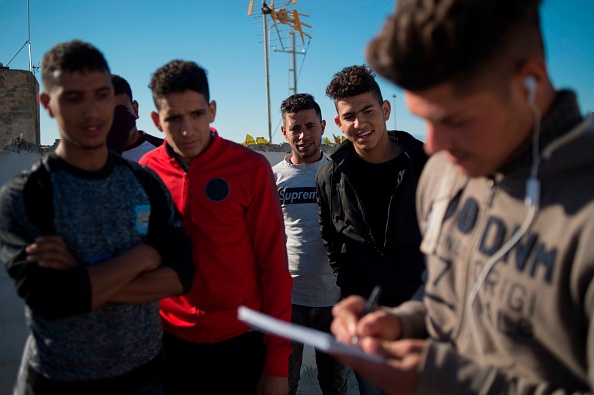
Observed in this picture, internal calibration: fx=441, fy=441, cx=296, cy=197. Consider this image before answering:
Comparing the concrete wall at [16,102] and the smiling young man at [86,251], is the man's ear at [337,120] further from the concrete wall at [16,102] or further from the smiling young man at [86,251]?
the concrete wall at [16,102]

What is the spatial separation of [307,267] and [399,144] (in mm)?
Answer: 1203

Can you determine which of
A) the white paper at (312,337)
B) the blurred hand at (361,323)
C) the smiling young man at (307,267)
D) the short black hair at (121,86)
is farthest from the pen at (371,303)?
the short black hair at (121,86)

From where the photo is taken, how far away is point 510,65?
0.98 meters

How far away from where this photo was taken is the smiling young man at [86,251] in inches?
66.8

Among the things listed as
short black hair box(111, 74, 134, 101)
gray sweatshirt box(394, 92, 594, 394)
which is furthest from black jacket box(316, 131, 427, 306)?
short black hair box(111, 74, 134, 101)

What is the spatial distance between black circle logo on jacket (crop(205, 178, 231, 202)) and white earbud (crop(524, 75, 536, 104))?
5.59 feet

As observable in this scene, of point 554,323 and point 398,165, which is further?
point 398,165

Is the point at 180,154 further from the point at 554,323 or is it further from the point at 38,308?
the point at 554,323

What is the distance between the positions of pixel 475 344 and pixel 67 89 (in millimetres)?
1871

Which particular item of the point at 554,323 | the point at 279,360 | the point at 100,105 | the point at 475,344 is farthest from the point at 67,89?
the point at 554,323

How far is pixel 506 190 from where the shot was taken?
115cm

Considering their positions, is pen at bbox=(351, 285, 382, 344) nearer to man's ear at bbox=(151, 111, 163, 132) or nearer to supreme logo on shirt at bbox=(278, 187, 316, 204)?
man's ear at bbox=(151, 111, 163, 132)

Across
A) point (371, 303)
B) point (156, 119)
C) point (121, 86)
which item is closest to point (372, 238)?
point (156, 119)

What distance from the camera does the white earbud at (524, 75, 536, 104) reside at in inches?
38.3
